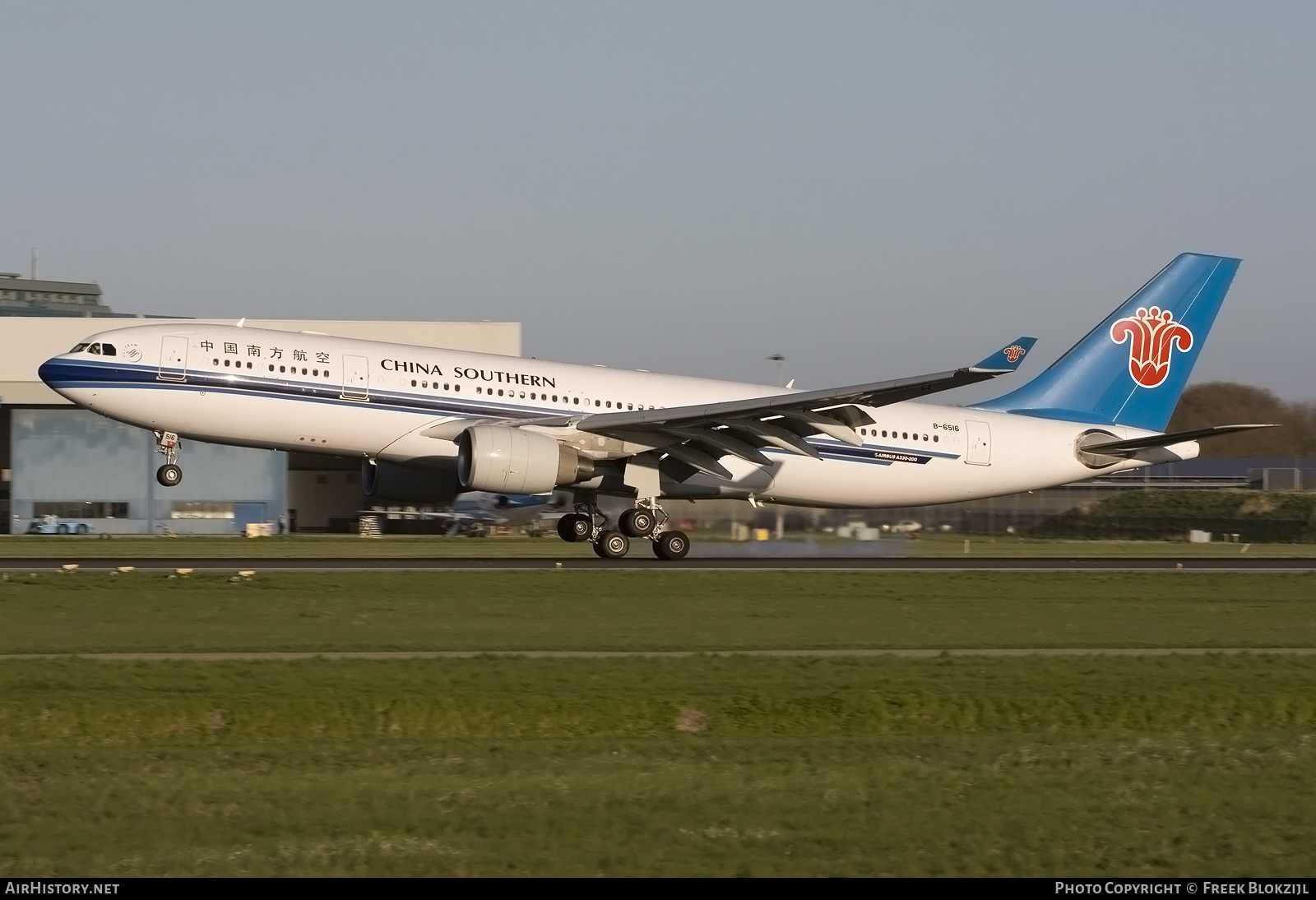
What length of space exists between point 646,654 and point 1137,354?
934 inches

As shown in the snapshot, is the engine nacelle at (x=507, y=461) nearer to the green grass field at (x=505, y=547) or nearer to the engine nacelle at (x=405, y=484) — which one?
the engine nacelle at (x=405, y=484)

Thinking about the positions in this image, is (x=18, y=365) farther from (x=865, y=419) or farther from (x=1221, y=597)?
(x=1221, y=597)

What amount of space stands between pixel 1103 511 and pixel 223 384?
34.8m

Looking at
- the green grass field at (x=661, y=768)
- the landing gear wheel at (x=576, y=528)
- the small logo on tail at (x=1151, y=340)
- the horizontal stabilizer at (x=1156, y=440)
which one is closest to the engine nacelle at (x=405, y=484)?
the landing gear wheel at (x=576, y=528)

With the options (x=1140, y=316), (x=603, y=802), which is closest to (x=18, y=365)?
(x=1140, y=316)

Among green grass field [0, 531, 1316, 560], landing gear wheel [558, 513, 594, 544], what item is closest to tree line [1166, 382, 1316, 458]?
green grass field [0, 531, 1316, 560]

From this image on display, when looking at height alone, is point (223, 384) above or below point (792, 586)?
→ above

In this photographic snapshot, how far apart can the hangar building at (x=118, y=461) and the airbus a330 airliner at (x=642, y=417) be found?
28944 millimetres

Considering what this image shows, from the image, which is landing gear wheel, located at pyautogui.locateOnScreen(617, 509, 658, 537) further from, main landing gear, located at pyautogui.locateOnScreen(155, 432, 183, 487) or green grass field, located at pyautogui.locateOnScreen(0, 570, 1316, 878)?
main landing gear, located at pyautogui.locateOnScreen(155, 432, 183, 487)

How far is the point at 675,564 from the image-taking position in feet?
96.5

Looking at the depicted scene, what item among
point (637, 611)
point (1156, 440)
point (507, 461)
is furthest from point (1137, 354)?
point (637, 611)

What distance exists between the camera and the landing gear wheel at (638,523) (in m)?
30.2

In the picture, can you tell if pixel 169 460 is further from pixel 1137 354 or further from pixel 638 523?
pixel 1137 354

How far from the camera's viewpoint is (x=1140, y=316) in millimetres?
35875
